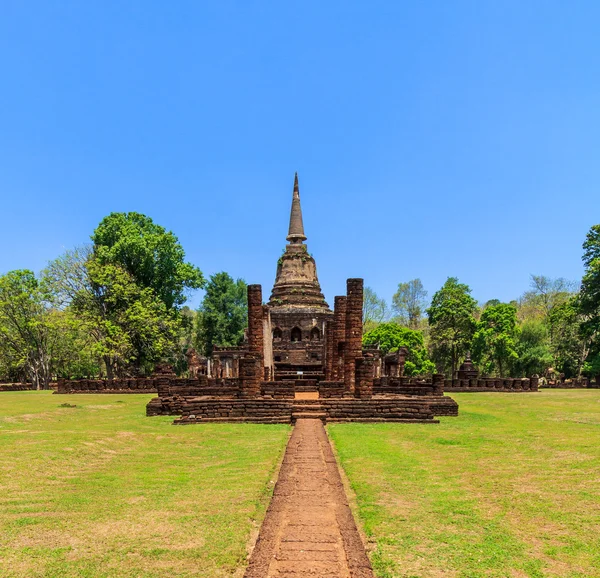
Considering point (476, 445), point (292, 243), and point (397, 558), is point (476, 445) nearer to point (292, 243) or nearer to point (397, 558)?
point (397, 558)

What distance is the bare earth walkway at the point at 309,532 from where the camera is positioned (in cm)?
461

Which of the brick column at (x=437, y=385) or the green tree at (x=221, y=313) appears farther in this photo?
the green tree at (x=221, y=313)

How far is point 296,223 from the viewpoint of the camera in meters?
49.5

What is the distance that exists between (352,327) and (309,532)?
557 inches

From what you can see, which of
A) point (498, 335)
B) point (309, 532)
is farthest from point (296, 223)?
point (309, 532)

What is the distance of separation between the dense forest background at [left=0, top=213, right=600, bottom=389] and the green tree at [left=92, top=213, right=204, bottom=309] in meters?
0.08

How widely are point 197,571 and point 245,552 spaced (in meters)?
0.59

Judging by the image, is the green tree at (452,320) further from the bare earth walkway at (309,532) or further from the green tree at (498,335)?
the bare earth walkway at (309,532)

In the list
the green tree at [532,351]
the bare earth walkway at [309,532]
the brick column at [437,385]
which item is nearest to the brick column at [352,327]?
the brick column at [437,385]

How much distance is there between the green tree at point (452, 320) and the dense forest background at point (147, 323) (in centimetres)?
9

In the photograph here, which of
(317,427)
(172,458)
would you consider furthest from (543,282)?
(172,458)

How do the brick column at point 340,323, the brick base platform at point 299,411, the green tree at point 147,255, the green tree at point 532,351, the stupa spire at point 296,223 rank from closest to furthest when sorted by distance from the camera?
the brick base platform at point 299,411, the brick column at point 340,323, the green tree at point 147,255, the green tree at point 532,351, the stupa spire at point 296,223

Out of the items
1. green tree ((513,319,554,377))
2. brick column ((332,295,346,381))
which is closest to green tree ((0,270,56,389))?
brick column ((332,295,346,381))

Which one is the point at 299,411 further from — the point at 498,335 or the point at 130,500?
the point at 498,335
